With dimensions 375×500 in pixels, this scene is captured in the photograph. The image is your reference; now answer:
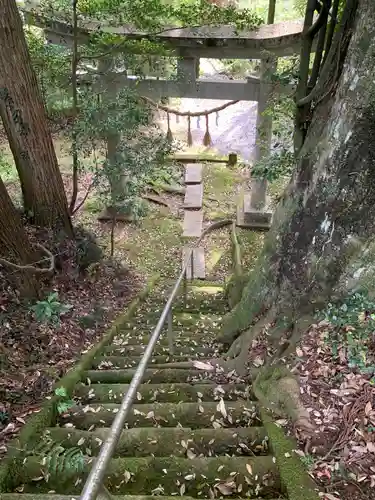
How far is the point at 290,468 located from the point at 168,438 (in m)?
0.80

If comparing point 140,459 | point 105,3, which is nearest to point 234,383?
point 140,459

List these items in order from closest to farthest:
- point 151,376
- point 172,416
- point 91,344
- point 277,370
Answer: point 172,416 → point 277,370 → point 151,376 → point 91,344

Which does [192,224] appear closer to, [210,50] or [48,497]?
[210,50]

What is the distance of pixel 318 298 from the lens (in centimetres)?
392

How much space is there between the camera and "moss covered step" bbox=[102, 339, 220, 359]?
5.13 metres

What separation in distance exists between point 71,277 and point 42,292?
932 mm

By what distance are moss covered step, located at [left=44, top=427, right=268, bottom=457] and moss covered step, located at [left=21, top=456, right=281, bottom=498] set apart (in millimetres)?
198

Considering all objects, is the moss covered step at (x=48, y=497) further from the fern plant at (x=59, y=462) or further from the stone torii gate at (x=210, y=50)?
the stone torii gate at (x=210, y=50)

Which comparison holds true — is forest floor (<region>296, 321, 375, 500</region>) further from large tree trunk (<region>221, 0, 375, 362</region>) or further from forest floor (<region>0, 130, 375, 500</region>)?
large tree trunk (<region>221, 0, 375, 362</region>)

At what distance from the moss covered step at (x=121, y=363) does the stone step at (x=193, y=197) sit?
8754 millimetres

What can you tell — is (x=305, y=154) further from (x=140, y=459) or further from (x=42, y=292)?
(x=42, y=292)

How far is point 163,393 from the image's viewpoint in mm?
3705

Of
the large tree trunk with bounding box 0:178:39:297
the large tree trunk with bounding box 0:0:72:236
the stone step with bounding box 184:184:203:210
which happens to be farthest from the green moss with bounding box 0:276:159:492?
the stone step with bounding box 184:184:203:210

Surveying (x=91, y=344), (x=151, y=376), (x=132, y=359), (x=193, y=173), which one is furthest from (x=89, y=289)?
(x=193, y=173)
